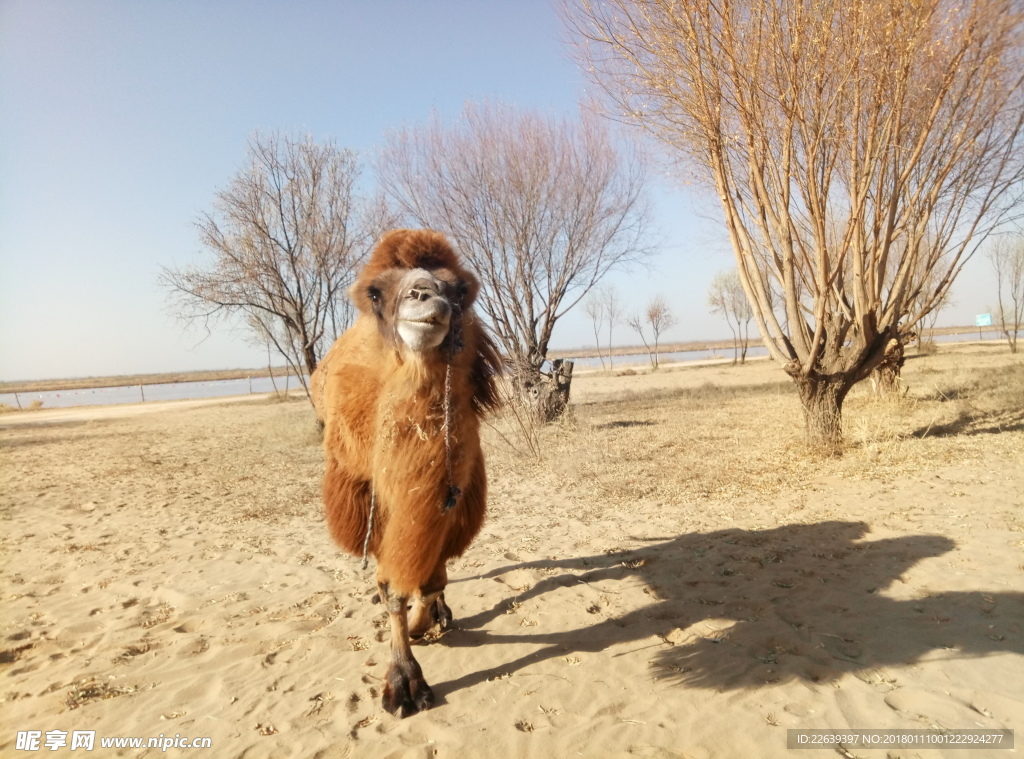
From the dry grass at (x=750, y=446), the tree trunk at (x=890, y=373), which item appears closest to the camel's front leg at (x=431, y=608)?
the dry grass at (x=750, y=446)

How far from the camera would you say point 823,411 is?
837 cm

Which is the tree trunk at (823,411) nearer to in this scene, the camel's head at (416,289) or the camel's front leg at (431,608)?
the camel's front leg at (431,608)

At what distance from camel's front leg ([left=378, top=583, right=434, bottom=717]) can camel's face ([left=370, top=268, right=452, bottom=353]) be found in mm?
1431

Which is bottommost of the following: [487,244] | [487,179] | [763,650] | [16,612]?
[763,650]

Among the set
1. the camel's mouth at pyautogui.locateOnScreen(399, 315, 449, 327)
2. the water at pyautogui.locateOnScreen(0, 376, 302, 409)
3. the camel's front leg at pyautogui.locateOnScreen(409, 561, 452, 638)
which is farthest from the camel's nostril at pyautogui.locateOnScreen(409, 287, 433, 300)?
the water at pyautogui.locateOnScreen(0, 376, 302, 409)

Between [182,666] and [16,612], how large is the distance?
192 cm

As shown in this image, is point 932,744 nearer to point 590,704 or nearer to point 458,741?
point 590,704

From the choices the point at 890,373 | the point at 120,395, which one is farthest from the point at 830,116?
the point at 120,395

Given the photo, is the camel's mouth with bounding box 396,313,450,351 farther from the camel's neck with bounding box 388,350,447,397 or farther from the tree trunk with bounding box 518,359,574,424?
the tree trunk with bounding box 518,359,574,424

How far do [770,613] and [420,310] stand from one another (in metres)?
3.24

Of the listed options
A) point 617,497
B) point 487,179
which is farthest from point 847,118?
point 487,179

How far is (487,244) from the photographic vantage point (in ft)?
42.2

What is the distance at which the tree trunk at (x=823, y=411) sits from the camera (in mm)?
8266

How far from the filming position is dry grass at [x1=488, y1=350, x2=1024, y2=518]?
7.32 metres
